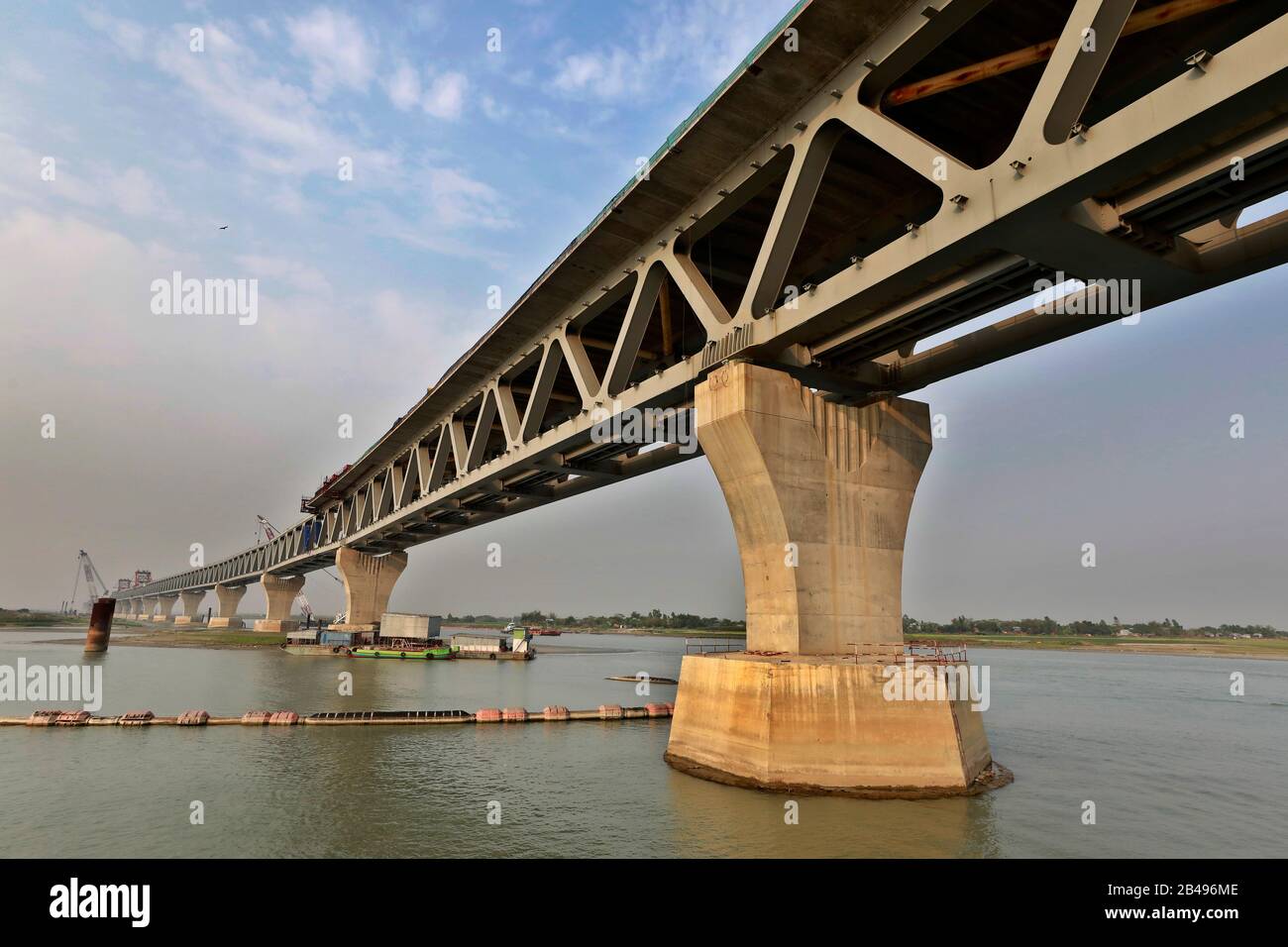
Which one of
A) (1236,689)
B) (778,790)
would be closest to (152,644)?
(778,790)

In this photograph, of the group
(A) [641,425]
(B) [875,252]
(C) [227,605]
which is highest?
(B) [875,252]

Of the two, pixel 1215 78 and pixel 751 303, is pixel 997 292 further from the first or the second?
pixel 1215 78

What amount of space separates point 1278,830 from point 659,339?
1072 inches

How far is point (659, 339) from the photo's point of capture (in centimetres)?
3350

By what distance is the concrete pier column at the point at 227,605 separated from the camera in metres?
170

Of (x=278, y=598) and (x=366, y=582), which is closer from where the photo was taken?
(x=366, y=582)

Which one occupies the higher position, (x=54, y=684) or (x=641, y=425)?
(x=641, y=425)

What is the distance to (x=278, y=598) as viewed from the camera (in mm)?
126312

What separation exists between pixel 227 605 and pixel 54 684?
5702 inches

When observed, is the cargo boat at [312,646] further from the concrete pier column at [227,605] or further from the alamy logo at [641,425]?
the concrete pier column at [227,605]

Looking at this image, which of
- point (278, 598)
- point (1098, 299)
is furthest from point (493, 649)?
point (1098, 299)
